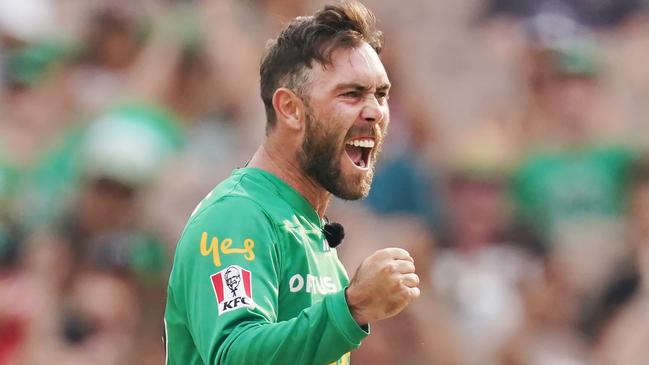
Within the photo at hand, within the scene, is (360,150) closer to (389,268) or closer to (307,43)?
(307,43)

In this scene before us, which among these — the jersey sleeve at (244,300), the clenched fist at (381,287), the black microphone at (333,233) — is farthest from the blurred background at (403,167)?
the clenched fist at (381,287)

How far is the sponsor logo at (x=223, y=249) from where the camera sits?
11.9 feet

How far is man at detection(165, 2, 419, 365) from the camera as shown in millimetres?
3412

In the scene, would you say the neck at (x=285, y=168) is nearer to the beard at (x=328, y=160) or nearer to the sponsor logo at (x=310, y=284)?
the beard at (x=328, y=160)

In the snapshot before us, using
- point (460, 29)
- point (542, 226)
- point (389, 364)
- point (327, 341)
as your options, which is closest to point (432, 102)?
point (460, 29)

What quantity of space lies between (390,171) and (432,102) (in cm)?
68

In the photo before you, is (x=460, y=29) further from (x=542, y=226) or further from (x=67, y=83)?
(x=67, y=83)

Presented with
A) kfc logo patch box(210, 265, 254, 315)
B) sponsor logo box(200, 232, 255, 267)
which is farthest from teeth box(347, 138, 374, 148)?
kfc logo patch box(210, 265, 254, 315)

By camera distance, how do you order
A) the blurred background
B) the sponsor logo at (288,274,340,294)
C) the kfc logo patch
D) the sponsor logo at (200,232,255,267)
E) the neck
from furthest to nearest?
the blurred background < the neck < the sponsor logo at (288,274,340,294) < the sponsor logo at (200,232,255,267) < the kfc logo patch

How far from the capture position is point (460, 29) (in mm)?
8703

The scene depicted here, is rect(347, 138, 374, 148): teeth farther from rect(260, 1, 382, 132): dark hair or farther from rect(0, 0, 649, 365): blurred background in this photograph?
rect(0, 0, 649, 365): blurred background

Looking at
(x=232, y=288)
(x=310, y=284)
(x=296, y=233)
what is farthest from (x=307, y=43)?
(x=232, y=288)

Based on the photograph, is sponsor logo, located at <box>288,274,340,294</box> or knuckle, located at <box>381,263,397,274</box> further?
sponsor logo, located at <box>288,274,340,294</box>

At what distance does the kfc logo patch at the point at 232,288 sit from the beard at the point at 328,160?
2.00 feet
